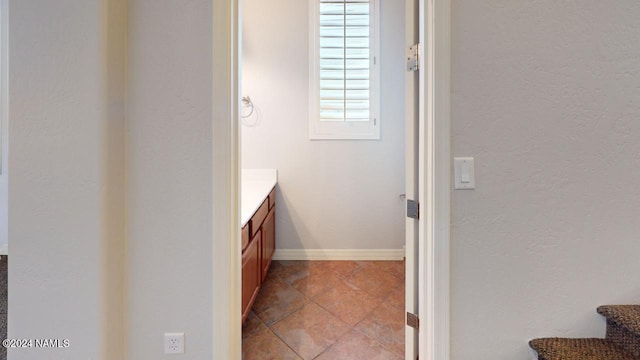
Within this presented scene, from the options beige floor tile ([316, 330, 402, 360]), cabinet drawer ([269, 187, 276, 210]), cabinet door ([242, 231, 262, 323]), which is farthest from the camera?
cabinet drawer ([269, 187, 276, 210])

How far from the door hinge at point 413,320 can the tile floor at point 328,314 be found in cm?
43

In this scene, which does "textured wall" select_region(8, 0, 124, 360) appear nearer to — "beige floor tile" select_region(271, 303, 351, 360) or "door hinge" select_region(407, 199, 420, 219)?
"beige floor tile" select_region(271, 303, 351, 360)

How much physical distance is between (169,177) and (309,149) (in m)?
2.14

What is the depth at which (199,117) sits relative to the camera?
141cm

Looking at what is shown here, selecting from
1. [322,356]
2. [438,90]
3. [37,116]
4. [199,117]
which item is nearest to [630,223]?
[438,90]

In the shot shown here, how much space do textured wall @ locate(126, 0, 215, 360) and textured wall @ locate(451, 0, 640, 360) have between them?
1.06m

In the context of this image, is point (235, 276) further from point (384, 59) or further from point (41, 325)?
point (384, 59)

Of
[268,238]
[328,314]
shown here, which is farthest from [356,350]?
[268,238]

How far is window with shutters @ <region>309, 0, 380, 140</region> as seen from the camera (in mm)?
3334

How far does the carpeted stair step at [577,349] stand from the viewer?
1337 mm

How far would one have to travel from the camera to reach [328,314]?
241 cm

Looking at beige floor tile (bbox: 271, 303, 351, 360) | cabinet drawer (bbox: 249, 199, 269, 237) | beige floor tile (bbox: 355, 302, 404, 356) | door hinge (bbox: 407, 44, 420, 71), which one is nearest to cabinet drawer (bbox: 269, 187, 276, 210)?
cabinet drawer (bbox: 249, 199, 269, 237)

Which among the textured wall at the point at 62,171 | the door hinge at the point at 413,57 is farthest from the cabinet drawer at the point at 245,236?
the door hinge at the point at 413,57

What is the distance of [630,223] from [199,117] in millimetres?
1889
